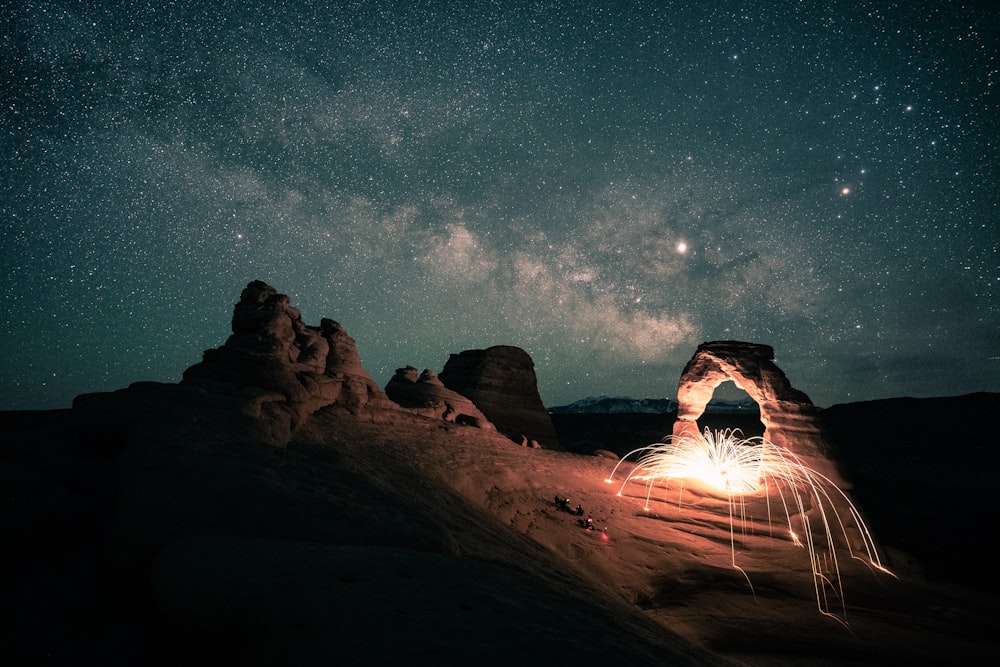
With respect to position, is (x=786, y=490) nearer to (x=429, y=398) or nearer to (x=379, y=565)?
(x=379, y=565)

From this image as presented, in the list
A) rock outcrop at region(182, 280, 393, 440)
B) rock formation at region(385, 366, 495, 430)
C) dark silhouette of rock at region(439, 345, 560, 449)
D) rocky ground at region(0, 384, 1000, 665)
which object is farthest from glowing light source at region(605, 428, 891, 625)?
dark silhouette of rock at region(439, 345, 560, 449)

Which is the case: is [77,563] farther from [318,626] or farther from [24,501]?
[318,626]

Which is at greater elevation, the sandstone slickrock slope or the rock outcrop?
the rock outcrop

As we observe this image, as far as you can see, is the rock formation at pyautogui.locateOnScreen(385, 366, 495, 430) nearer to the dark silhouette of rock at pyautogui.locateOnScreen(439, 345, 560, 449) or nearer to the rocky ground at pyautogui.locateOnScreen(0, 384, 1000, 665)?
the rocky ground at pyautogui.locateOnScreen(0, 384, 1000, 665)

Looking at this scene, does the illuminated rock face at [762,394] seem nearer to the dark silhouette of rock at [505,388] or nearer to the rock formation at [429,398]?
the rock formation at [429,398]

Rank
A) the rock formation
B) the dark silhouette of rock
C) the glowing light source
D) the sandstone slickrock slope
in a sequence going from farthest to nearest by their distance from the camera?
the dark silhouette of rock, the rock formation, the glowing light source, the sandstone slickrock slope

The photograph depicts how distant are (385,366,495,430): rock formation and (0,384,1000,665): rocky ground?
6.55 meters

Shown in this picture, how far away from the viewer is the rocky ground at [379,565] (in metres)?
2.29

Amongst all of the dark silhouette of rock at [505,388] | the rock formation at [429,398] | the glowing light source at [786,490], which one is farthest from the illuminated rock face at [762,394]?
the dark silhouette of rock at [505,388]

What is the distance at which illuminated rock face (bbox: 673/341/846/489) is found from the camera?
1285 centimetres

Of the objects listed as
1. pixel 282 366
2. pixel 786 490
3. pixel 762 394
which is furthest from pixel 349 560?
pixel 762 394

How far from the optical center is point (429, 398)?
19969 mm

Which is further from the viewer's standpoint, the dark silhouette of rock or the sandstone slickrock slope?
the dark silhouette of rock

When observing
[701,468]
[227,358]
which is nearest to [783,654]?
[701,468]
